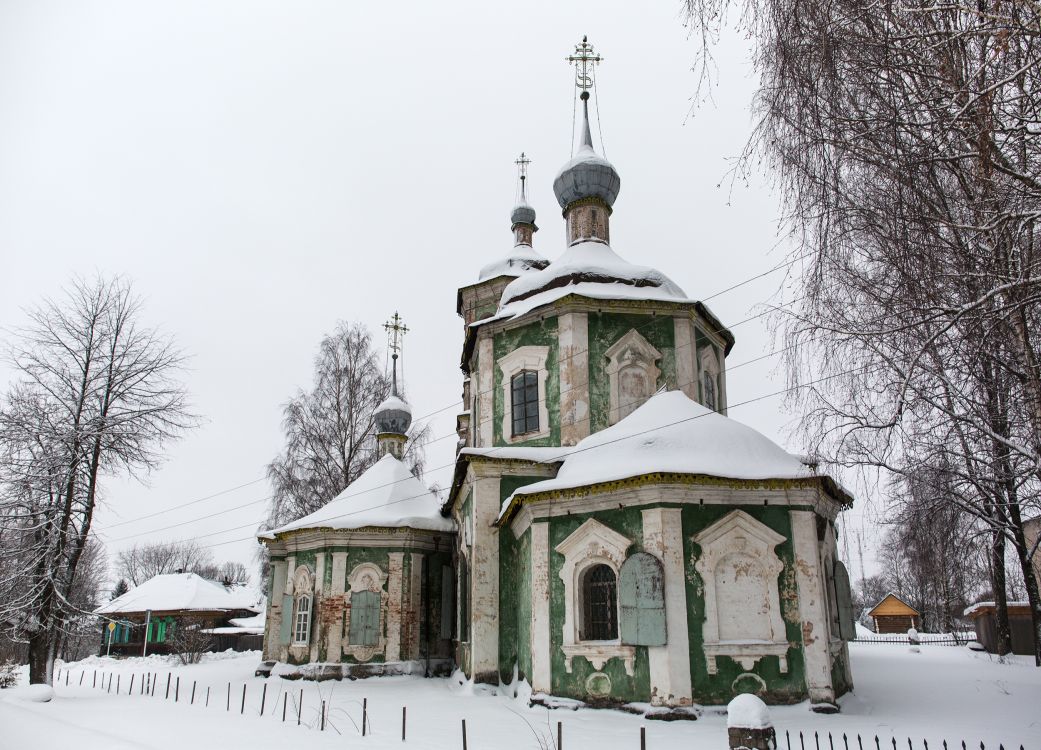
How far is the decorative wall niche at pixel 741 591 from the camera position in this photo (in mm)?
11070

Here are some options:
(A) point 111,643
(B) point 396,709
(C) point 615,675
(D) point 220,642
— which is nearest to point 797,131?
(C) point 615,675

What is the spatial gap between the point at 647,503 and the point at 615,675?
2.66m

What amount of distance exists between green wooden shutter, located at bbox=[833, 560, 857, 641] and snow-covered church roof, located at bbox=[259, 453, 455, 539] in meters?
9.64

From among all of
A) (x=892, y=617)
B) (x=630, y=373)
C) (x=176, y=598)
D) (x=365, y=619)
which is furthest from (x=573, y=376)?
(x=892, y=617)

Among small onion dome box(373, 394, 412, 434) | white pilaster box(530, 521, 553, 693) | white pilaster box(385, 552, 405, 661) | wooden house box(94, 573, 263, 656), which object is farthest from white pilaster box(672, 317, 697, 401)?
wooden house box(94, 573, 263, 656)

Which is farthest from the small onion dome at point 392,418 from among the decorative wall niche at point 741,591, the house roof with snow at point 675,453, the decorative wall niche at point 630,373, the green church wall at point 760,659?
the decorative wall niche at point 741,591

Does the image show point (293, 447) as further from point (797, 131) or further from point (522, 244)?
point (797, 131)

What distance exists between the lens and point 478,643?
1441 cm

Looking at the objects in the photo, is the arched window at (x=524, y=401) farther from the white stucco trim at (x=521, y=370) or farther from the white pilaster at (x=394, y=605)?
the white pilaster at (x=394, y=605)

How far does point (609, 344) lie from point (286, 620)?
427 inches

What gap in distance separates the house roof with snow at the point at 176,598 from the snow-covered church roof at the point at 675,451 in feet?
99.2

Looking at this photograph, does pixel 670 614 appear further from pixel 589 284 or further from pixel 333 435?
pixel 333 435

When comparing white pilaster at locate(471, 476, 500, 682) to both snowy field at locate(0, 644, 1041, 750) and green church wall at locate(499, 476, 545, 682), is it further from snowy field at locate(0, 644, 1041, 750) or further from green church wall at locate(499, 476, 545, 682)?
snowy field at locate(0, 644, 1041, 750)

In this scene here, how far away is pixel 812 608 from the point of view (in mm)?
11141
